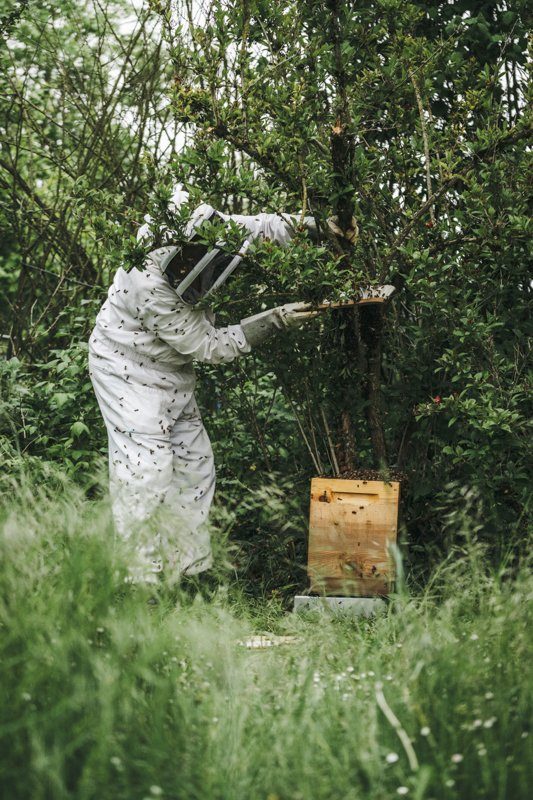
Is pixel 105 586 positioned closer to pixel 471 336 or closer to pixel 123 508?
pixel 123 508

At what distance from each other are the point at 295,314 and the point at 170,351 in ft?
1.99

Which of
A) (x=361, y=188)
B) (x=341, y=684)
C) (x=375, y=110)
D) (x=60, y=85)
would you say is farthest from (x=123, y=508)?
(x=60, y=85)

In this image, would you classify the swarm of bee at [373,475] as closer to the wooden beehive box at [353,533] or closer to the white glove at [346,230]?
the wooden beehive box at [353,533]

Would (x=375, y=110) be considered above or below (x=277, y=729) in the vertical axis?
above

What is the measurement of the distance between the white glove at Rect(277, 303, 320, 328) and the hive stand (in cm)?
66

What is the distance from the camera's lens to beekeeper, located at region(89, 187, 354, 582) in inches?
146

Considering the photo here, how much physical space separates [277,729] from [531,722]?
1.88 feet

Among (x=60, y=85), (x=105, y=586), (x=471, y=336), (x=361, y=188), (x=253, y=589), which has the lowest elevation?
(x=253, y=589)

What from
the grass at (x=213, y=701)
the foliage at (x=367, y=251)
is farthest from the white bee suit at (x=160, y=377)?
the grass at (x=213, y=701)

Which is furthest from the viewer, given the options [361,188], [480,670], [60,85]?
[60,85]

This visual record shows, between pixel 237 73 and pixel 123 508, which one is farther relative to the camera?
pixel 237 73

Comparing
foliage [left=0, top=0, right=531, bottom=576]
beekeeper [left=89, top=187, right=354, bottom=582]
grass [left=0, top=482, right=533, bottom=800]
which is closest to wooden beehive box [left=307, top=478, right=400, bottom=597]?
foliage [left=0, top=0, right=531, bottom=576]

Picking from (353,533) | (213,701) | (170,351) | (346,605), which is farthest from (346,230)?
(213,701)

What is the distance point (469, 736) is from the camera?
1993 millimetres
